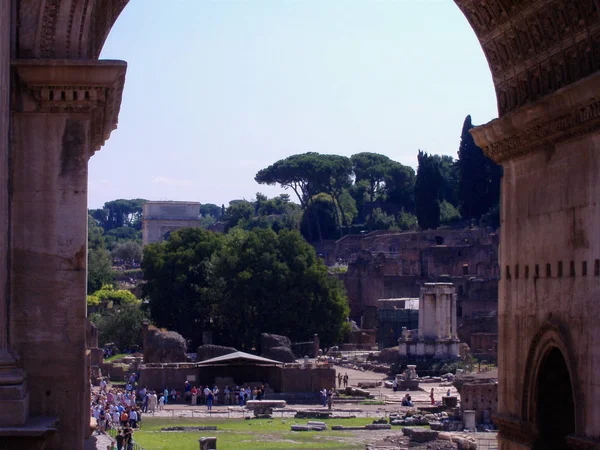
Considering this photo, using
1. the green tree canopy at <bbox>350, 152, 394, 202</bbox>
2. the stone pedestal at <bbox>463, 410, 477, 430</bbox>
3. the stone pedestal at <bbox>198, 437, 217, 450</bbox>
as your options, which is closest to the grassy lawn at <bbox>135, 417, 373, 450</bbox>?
the stone pedestal at <bbox>198, 437, 217, 450</bbox>

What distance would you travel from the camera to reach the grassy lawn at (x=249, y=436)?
25500mm

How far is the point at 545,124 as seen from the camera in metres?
10.0

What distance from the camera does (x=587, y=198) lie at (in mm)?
9211

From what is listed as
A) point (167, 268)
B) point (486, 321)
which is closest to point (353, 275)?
point (486, 321)

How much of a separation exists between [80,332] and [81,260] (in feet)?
1.50

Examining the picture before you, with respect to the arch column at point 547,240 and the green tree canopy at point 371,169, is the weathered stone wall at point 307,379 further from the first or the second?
the green tree canopy at point 371,169

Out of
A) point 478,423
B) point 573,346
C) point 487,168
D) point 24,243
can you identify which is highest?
point 487,168

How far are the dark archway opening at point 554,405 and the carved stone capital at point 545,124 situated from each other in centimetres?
169

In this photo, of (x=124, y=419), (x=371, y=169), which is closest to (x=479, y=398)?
(x=124, y=419)

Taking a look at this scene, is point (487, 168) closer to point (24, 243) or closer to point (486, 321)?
point (486, 321)

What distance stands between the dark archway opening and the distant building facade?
356 ft

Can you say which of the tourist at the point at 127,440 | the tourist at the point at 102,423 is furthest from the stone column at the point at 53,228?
the tourist at the point at 102,423

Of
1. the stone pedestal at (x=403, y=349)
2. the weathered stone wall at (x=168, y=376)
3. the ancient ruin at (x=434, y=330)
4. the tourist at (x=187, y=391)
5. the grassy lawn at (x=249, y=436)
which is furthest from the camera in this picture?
the stone pedestal at (x=403, y=349)

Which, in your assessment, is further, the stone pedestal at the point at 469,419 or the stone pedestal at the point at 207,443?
the stone pedestal at the point at 469,419
